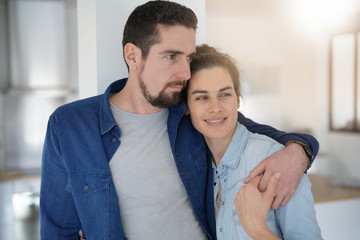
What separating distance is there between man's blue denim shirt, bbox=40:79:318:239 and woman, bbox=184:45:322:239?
7cm

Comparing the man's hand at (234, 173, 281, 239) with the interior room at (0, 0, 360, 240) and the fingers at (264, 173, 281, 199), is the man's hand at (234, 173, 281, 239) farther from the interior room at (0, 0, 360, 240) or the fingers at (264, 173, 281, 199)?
the interior room at (0, 0, 360, 240)

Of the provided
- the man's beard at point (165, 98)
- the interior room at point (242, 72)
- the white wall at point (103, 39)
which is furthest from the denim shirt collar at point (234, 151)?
the white wall at point (103, 39)

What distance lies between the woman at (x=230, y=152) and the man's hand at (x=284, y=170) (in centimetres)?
2

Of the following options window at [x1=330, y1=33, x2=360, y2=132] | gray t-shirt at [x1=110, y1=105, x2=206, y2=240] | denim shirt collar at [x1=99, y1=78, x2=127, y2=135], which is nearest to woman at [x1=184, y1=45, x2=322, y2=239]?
gray t-shirt at [x1=110, y1=105, x2=206, y2=240]

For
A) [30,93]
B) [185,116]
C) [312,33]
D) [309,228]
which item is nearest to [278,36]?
[312,33]

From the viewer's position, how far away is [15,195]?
12.1ft

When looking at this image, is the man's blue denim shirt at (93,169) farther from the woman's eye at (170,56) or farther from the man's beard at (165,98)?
the woman's eye at (170,56)

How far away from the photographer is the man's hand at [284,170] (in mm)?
1190

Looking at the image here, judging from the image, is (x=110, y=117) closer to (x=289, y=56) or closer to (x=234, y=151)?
(x=234, y=151)

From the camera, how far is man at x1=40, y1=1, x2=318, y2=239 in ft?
4.46

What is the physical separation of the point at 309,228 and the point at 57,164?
2.76ft

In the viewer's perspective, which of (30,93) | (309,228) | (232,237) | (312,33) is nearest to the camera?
(309,228)

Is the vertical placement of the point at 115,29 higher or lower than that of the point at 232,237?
higher

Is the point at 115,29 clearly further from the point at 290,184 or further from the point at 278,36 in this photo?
the point at 278,36
